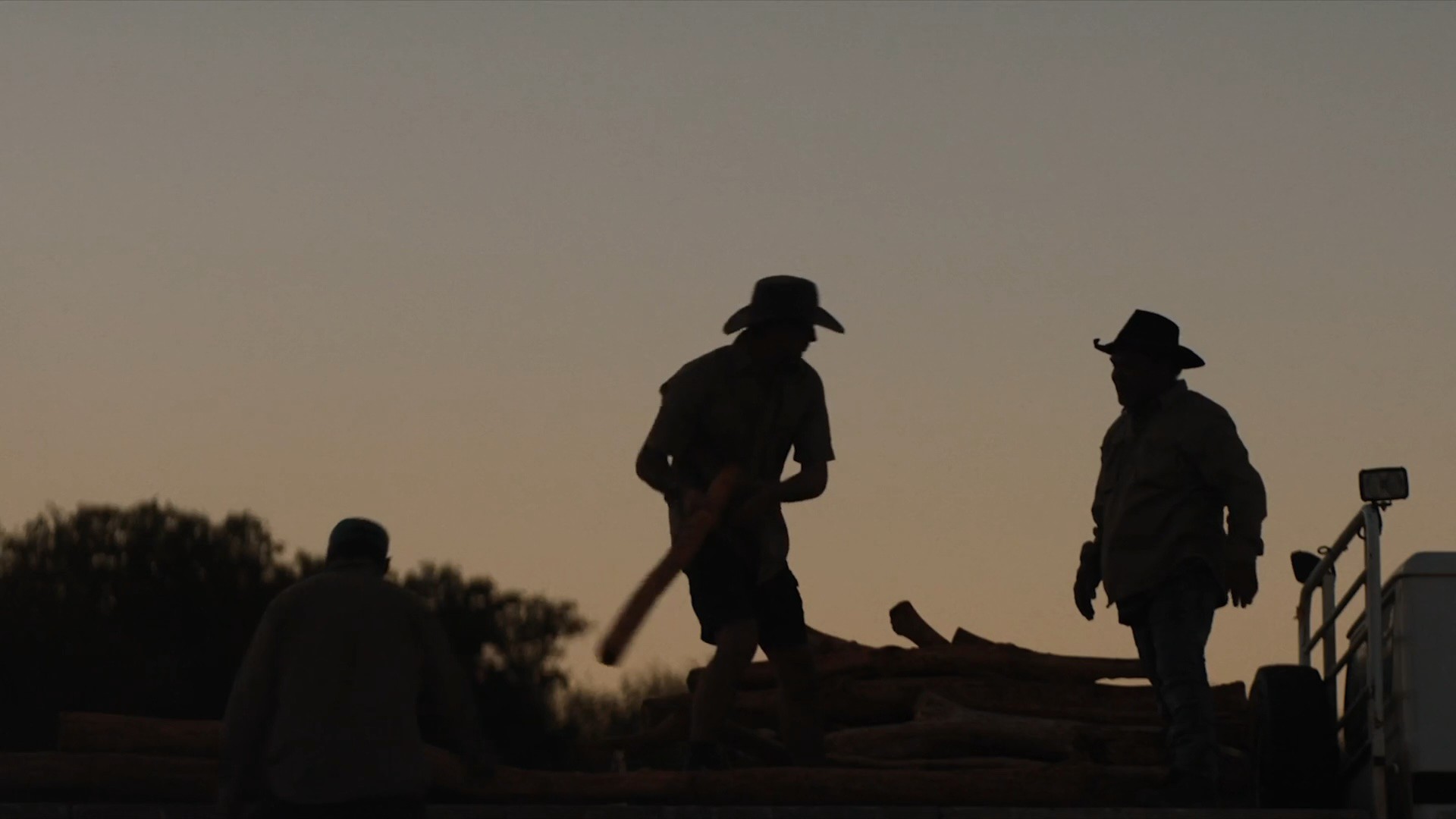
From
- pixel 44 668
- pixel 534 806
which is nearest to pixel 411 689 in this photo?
pixel 534 806

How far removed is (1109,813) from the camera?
33.7 feet

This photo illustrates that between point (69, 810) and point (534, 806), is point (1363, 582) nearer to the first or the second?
point (534, 806)

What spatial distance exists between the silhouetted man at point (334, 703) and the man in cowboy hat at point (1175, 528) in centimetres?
341

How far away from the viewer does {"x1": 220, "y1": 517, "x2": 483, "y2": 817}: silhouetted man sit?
9.11 metres

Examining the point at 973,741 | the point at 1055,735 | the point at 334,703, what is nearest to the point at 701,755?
the point at 973,741

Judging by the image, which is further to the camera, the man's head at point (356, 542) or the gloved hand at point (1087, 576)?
the gloved hand at point (1087, 576)

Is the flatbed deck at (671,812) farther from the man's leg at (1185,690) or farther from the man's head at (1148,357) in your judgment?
the man's head at (1148,357)

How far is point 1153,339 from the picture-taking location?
39.1 ft

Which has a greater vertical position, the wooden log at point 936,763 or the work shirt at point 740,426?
the work shirt at point 740,426

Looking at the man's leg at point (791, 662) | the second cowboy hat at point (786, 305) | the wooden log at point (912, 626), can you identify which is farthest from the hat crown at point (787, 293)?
the wooden log at point (912, 626)

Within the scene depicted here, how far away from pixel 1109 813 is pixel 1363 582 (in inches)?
79.3

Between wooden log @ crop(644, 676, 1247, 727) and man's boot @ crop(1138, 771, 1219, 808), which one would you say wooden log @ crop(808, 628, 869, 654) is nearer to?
wooden log @ crop(644, 676, 1247, 727)

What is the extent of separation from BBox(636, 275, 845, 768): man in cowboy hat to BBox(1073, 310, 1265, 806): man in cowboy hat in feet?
4.64

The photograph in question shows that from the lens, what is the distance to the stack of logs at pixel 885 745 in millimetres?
10688
